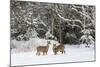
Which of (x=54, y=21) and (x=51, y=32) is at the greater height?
(x=54, y=21)

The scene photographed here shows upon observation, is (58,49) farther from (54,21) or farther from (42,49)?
(54,21)

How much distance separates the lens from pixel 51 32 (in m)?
2.36

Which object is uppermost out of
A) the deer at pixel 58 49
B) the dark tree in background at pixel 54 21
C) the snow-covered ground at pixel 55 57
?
the dark tree in background at pixel 54 21

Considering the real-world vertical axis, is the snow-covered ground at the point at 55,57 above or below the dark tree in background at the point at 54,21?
below

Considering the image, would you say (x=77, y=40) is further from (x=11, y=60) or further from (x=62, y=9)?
(x=11, y=60)

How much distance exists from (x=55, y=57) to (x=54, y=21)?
0.41 meters

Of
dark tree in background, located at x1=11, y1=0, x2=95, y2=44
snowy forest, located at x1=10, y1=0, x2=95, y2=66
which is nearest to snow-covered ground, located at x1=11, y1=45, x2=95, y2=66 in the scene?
snowy forest, located at x1=10, y1=0, x2=95, y2=66

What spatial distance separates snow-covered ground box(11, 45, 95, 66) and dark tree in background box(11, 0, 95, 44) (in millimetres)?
105

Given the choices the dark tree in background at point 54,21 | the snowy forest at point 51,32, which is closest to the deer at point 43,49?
the snowy forest at point 51,32

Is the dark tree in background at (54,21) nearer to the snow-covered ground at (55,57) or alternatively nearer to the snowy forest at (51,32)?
the snowy forest at (51,32)

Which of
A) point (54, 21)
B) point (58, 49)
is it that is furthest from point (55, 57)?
point (54, 21)

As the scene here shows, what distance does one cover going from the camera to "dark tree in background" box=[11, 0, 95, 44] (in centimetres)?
222

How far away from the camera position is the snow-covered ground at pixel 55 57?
7.22 ft

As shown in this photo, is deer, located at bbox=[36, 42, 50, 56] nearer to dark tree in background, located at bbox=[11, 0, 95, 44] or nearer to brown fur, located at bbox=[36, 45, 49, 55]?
brown fur, located at bbox=[36, 45, 49, 55]
